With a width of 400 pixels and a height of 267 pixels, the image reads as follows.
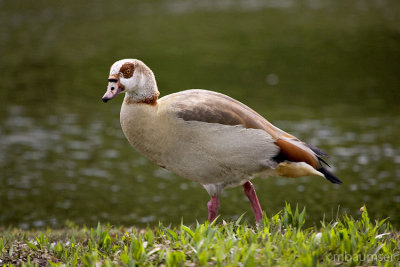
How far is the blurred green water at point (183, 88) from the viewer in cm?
1482

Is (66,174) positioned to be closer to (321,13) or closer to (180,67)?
(180,67)

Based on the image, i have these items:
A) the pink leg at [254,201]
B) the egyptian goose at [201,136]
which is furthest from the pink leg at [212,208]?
the pink leg at [254,201]

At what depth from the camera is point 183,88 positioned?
2812cm

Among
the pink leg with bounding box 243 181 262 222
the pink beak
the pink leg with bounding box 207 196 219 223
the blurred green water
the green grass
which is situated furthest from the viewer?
the blurred green water

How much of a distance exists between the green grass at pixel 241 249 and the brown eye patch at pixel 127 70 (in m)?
1.69

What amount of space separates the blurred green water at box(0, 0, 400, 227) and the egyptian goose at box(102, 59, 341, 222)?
18.1 ft

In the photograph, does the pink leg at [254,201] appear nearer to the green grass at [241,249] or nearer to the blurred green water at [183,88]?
the green grass at [241,249]

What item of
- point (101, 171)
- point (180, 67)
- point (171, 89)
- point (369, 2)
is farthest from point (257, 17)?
point (101, 171)

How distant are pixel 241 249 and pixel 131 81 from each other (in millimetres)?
2292

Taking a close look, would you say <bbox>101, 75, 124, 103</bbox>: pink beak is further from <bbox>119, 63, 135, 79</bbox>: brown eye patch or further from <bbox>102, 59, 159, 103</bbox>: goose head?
<bbox>119, 63, 135, 79</bbox>: brown eye patch

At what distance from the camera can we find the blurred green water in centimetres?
1482

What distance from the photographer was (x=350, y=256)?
6098 mm

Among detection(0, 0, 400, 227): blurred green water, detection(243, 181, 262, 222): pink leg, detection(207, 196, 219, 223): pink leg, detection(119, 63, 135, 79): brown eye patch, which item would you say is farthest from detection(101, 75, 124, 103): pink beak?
detection(0, 0, 400, 227): blurred green water

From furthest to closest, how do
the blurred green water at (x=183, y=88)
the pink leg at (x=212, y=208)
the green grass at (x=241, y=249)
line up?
the blurred green water at (x=183, y=88) → the pink leg at (x=212, y=208) → the green grass at (x=241, y=249)
